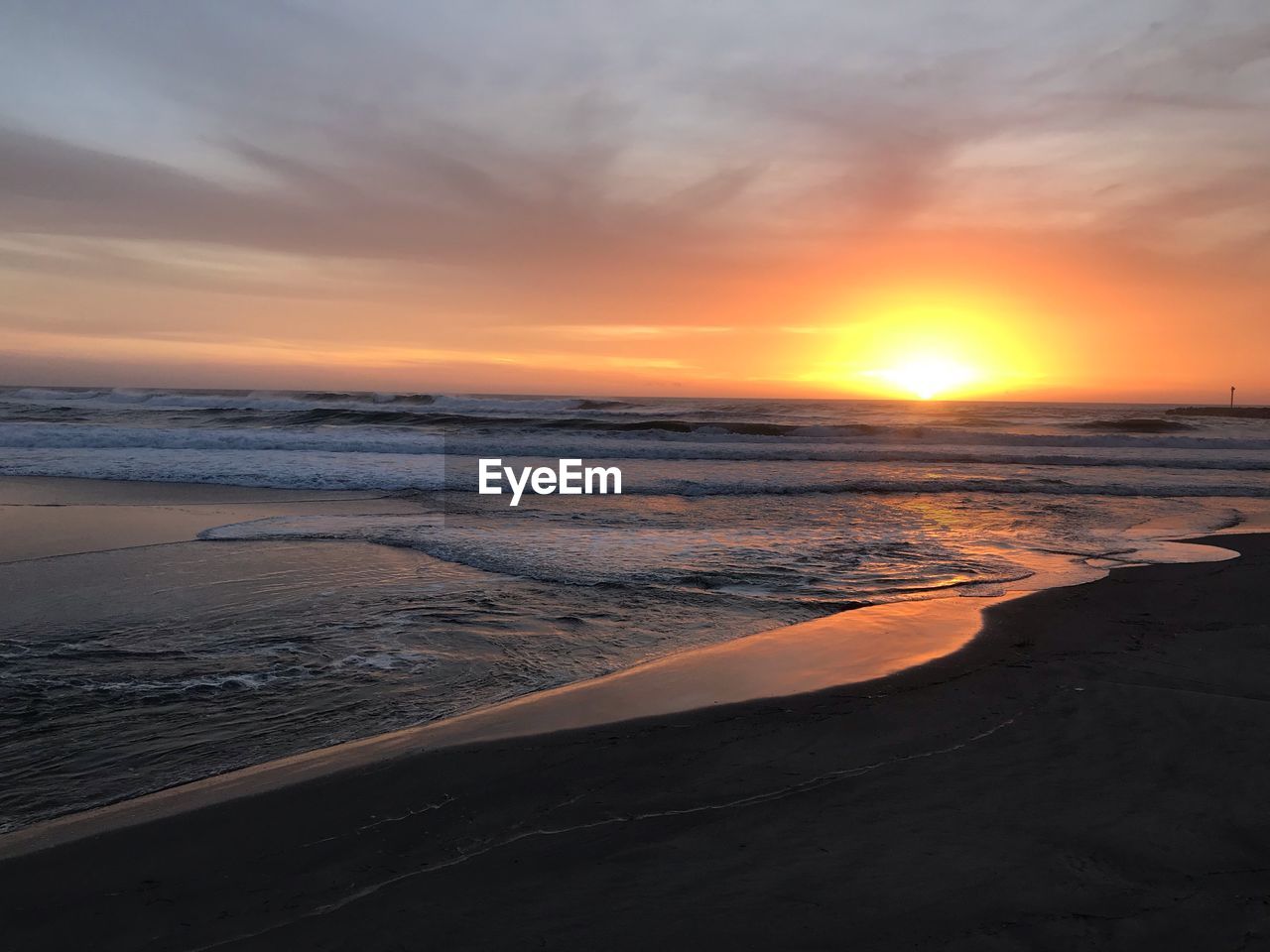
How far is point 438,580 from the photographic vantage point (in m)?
7.12

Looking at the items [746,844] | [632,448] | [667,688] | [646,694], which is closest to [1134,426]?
[632,448]

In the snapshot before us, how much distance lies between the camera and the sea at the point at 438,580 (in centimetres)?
391

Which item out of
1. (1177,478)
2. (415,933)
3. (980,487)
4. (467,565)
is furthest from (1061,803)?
(1177,478)

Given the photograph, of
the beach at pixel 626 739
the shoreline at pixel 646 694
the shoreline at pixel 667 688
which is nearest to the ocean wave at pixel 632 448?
the beach at pixel 626 739

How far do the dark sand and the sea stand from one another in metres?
0.74

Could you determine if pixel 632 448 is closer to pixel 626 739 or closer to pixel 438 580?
pixel 438 580

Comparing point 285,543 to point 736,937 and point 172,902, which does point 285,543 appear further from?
point 736,937

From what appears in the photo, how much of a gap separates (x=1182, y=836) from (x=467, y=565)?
244 inches

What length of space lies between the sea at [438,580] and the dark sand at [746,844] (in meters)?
0.74

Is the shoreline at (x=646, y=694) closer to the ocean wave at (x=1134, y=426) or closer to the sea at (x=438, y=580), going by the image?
the sea at (x=438, y=580)

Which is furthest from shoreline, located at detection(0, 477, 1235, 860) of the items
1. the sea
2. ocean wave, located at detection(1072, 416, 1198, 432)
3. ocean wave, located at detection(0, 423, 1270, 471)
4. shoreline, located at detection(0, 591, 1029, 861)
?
ocean wave, located at detection(1072, 416, 1198, 432)

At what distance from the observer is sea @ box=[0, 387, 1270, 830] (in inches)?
154

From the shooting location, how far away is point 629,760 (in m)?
3.42

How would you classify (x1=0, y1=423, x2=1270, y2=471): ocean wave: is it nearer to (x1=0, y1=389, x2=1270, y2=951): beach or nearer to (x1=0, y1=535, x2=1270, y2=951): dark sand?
(x1=0, y1=389, x2=1270, y2=951): beach
